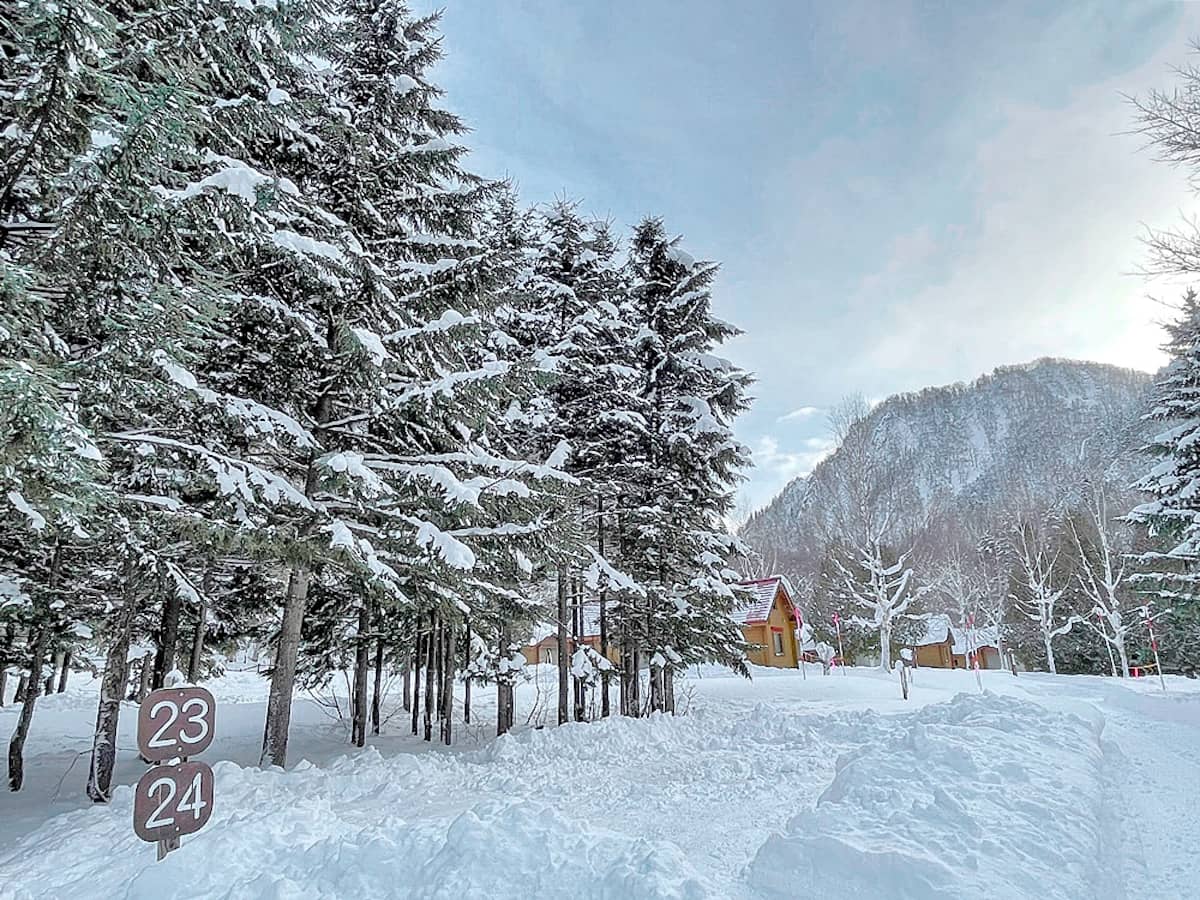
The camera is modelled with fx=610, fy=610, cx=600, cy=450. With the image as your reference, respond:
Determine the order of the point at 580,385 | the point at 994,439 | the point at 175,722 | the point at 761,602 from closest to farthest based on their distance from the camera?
1. the point at 175,722
2. the point at 580,385
3. the point at 761,602
4. the point at 994,439

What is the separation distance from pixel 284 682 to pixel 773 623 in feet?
96.6

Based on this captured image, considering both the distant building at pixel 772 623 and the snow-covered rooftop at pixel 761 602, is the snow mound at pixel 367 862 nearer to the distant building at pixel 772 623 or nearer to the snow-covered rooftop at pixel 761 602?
the distant building at pixel 772 623

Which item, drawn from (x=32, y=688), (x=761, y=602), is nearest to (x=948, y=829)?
(x=32, y=688)

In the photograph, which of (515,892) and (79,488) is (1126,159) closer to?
(515,892)

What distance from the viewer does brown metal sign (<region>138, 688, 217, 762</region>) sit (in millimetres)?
4297

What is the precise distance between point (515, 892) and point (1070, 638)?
39.2 metres

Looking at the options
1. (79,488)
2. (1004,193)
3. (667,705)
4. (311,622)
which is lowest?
(667,705)

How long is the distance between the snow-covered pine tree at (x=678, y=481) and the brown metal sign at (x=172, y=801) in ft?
29.6

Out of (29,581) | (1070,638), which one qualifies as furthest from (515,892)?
(1070,638)

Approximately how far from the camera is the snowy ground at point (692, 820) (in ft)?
12.7

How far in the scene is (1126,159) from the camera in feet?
30.8

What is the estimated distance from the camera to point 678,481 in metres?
13.7

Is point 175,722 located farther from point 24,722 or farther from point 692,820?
point 24,722

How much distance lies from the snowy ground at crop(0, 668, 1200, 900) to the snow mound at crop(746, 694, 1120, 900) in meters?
0.02
